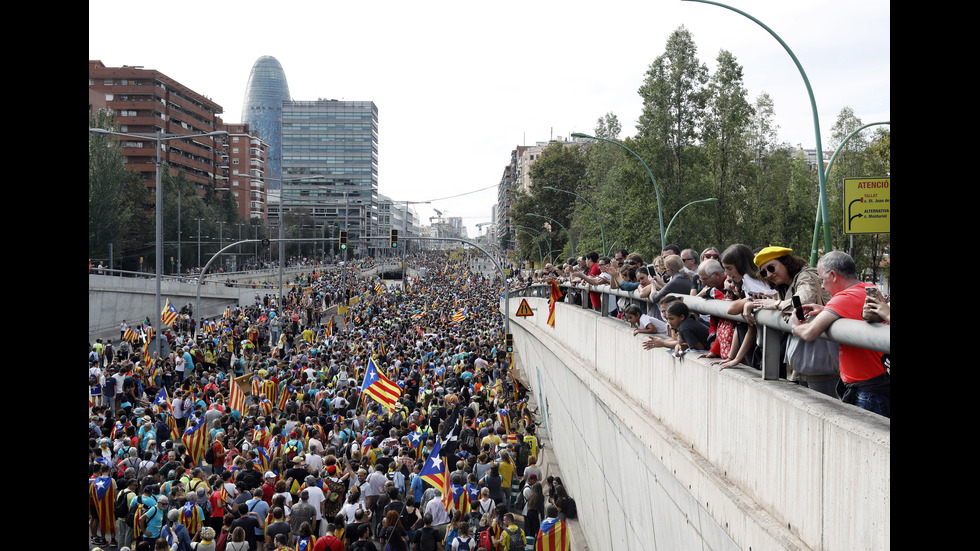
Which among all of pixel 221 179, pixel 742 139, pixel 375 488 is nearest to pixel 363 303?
pixel 742 139

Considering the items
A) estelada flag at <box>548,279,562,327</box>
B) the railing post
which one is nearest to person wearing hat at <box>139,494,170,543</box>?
the railing post

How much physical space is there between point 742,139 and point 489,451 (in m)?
36.6

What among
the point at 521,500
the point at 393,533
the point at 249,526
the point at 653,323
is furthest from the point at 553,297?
the point at 653,323

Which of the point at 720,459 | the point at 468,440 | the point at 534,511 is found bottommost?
the point at 534,511

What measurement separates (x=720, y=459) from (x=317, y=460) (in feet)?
25.9

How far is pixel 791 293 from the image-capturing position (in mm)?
4535

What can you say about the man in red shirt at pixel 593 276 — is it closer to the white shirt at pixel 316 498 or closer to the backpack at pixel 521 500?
the backpack at pixel 521 500

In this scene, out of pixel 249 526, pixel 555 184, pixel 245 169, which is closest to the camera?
pixel 249 526

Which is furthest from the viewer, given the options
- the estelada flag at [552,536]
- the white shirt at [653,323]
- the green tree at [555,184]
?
the green tree at [555,184]

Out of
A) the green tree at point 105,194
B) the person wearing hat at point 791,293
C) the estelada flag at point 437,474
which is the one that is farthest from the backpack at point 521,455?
the green tree at point 105,194

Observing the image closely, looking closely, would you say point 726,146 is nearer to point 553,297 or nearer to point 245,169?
point 553,297

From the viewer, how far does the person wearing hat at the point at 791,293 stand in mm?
4285

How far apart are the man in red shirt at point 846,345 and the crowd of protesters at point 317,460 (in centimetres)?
589
